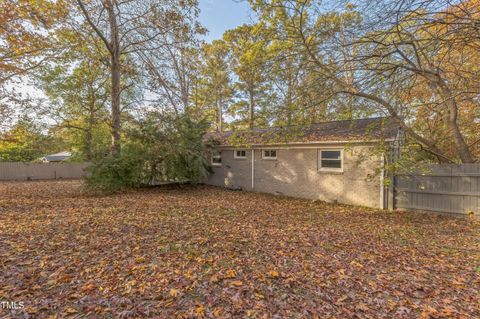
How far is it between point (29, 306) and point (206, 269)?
209 centimetres

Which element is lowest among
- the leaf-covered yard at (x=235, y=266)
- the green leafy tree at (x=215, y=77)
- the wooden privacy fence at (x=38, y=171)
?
the leaf-covered yard at (x=235, y=266)

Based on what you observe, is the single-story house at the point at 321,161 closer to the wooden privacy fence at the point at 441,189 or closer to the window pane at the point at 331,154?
the window pane at the point at 331,154

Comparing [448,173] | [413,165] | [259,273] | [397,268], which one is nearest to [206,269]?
[259,273]

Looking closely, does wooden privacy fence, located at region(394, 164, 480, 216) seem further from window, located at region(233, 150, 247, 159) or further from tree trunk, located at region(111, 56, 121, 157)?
tree trunk, located at region(111, 56, 121, 157)

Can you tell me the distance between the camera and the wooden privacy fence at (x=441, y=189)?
23.0ft

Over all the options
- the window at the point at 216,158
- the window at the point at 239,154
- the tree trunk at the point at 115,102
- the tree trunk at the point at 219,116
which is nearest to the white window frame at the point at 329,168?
the window at the point at 239,154

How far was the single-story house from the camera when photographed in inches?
339

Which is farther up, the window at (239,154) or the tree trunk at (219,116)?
the tree trunk at (219,116)

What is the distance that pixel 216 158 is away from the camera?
15336 millimetres

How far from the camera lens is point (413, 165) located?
289 inches

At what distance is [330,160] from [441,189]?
3699mm

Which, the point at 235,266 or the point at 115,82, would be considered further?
the point at 115,82

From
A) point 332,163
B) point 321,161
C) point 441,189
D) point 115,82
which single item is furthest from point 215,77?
point 441,189

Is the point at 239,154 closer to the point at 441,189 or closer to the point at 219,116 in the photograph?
the point at 441,189
